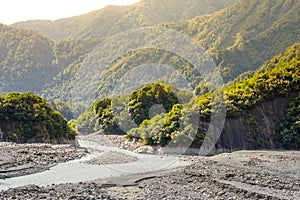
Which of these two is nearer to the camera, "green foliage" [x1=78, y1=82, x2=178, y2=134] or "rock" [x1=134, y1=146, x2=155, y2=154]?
"rock" [x1=134, y1=146, x2=155, y2=154]

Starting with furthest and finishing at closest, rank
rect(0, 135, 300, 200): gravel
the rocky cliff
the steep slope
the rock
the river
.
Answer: the steep slope < the rock < the rocky cliff < the river < rect(0, 135, 300, 200): gravel

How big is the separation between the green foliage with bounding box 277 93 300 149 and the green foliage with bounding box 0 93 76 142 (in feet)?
96.9

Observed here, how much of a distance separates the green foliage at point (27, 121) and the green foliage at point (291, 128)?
29.5 m

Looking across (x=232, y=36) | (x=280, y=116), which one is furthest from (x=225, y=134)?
(x=232, y=36)

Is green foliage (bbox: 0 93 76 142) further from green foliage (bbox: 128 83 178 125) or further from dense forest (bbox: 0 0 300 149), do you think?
green foliage (bbox: 128 83 178 125)

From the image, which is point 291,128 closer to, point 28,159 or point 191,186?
point 191,186

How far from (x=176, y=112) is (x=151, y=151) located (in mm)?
5814

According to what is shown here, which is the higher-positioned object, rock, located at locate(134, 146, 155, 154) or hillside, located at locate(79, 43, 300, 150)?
hillside, located at locate(79, 43, 300, 150)

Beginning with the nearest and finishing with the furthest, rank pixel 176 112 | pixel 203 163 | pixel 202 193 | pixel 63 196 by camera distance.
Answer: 1. pixel 63 196
2. pixel 202 193
3. pixel 203 163
4. pixel 176 112

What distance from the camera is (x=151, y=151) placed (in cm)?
4881

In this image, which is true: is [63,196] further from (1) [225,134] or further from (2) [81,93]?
(2) [81,93]

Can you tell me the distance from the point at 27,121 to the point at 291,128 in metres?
33.0

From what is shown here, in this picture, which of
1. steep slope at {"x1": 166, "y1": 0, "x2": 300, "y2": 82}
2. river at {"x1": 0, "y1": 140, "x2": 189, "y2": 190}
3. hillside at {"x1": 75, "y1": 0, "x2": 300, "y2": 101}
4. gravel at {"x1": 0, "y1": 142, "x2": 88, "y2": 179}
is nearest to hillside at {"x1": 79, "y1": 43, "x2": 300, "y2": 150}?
river at {"x1": 0, "y1": 140, "x2": 189, "y2": 190}

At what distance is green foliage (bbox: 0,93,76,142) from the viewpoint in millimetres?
51375
